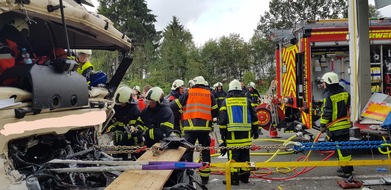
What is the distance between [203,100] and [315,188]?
7.04 ft

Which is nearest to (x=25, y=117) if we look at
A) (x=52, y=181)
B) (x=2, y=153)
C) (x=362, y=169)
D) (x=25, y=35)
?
(x=2, y=153)

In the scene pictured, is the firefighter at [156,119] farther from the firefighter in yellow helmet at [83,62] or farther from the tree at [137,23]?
the tree at [137,23]

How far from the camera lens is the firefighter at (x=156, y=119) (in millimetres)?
4555

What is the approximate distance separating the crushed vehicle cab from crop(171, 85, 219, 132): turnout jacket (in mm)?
2960

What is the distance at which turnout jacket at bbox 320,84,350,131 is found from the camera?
5840 mm

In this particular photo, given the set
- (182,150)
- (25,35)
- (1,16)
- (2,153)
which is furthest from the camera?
(182,150)

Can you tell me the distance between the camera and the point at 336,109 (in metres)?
5.86

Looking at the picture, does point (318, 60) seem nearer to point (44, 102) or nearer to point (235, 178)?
point (235, 178)

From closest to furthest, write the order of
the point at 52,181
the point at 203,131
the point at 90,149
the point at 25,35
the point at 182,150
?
the point at 52,181 < the point at 25,35 < the point at 90,149 < the point at 182,150 < the point at 203,131

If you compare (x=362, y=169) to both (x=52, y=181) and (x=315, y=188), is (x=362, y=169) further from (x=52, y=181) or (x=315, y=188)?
(x=52, y=181)

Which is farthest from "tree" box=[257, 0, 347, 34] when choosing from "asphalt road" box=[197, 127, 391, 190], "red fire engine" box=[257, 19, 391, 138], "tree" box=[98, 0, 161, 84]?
"asphalt road" box=[197, 127, 391, 190]

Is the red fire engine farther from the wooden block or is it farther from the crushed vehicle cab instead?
the wooden block

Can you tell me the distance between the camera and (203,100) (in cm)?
621

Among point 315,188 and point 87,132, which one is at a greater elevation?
point 87,132
